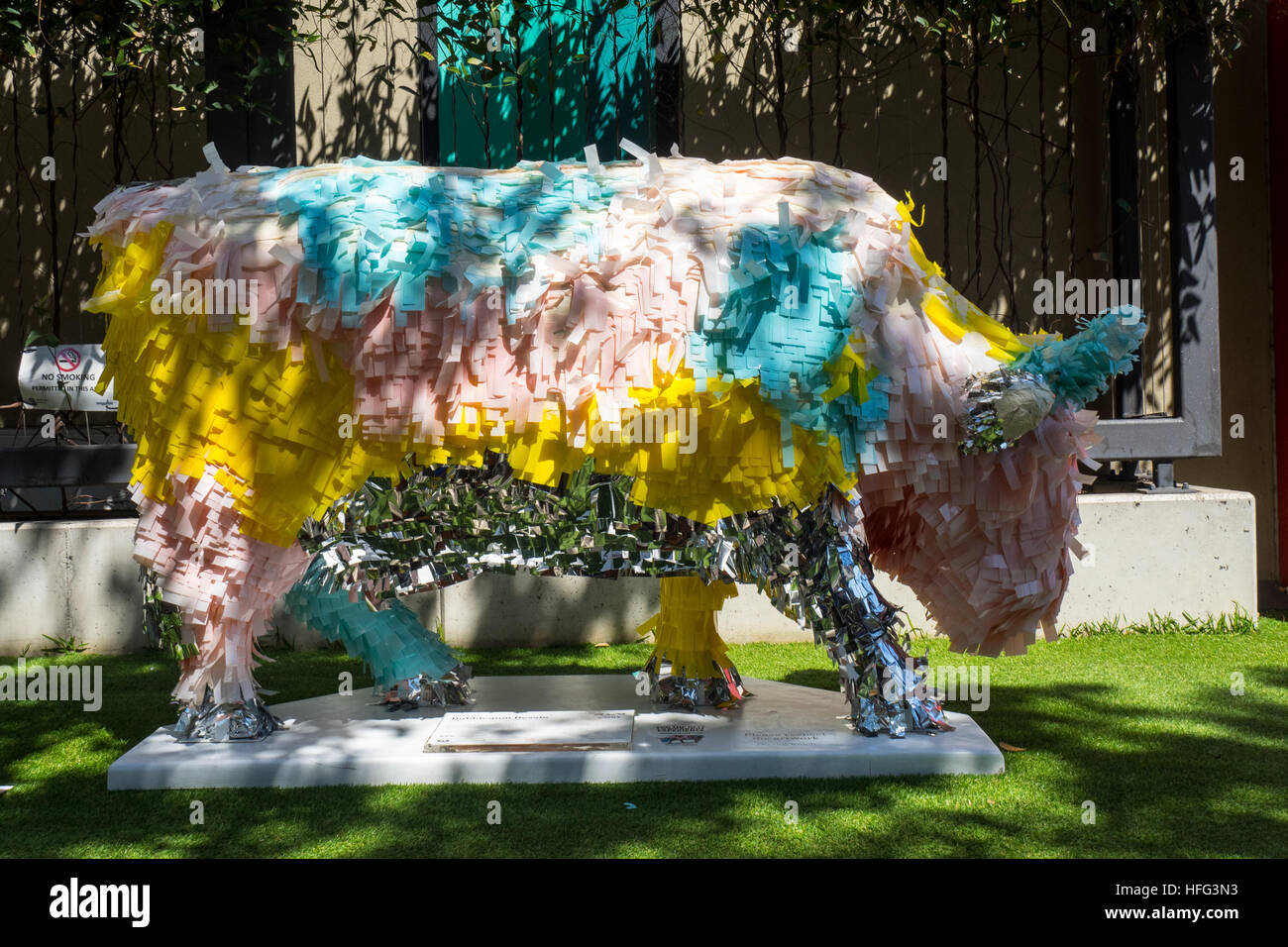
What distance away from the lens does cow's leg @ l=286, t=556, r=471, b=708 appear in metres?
3.61

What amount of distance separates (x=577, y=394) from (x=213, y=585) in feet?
3.47

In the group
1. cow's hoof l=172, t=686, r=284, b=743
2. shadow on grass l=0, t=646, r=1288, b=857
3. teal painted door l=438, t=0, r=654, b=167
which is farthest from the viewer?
teal painted door l=438, t=0, r=654, b=167

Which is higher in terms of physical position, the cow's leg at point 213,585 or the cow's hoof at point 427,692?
the cow's leg at point 213,585

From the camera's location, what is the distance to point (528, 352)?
9.72ft

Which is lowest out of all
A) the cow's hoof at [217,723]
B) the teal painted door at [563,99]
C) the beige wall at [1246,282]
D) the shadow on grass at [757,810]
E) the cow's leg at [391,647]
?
the shadow on grass at [757,810]

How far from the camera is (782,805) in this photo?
287 cm

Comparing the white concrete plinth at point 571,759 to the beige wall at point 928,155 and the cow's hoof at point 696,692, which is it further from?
the beige wall at point 928,155

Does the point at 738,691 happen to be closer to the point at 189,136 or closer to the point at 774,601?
the point at 774,601

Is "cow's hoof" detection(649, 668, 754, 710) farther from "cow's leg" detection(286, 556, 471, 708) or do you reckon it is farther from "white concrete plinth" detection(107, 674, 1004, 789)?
"cow's leg" detection(286, 556, 471, 708)

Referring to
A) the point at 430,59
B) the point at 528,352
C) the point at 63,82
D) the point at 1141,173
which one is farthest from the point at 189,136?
the point at 1141,173

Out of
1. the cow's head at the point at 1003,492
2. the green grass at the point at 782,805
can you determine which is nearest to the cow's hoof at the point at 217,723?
the green grass at the point at 782,805

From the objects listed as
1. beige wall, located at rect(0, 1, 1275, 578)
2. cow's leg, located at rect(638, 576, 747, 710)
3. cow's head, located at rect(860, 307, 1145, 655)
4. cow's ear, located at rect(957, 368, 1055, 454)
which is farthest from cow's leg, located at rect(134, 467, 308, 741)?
beige wall, located at rect(0, 1, 1275, 578)

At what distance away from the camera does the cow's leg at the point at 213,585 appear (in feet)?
10.0

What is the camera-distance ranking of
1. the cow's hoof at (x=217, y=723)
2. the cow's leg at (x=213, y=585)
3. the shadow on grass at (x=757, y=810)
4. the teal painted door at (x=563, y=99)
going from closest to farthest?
the shadow on grass at (x=757, y=810) → the cow's leg at (x=213, y=585) → the cow's hoof at (x=217, y=723) → the teal painted door at (x=563, y=99)
